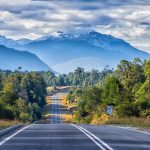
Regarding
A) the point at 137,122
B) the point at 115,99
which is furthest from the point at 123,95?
the point at 137,122

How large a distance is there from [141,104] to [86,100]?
47.7m

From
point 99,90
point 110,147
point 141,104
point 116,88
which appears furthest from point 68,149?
point 99,90

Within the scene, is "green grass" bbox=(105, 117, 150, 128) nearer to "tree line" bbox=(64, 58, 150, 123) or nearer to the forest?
the forest

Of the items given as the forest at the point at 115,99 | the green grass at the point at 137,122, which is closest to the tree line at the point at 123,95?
the forest at the point at 115,99

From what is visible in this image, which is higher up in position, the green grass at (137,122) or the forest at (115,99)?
the forest at (115,99)

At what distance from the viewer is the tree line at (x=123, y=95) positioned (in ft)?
296

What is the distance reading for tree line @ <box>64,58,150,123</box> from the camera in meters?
90.4

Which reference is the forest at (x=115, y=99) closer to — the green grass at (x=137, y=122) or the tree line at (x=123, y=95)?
the tree line at (x=123, y=95)

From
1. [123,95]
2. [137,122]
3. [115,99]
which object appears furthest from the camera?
[123,95]

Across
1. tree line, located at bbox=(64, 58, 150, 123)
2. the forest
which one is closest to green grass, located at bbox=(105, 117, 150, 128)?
the forest

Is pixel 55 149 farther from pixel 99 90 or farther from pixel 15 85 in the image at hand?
pixel 15 85

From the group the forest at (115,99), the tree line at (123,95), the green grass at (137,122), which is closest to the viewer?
the green grass at (137,122)

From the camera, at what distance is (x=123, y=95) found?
354 ft

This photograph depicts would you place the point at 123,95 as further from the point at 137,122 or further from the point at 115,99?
the point at 137,122
